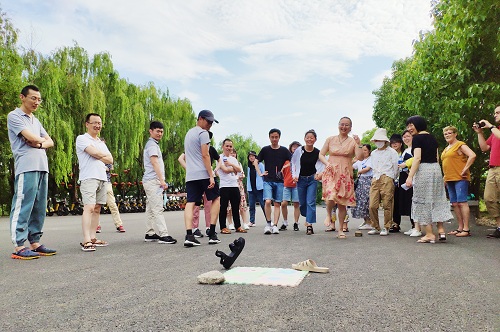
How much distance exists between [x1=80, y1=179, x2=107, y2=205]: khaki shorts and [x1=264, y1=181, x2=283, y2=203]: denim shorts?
3775 mm

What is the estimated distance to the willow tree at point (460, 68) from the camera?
8.56m

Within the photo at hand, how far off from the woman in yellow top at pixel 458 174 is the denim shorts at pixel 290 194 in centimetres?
303

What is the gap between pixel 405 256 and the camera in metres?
5.28

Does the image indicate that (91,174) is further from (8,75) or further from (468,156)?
(8,75)

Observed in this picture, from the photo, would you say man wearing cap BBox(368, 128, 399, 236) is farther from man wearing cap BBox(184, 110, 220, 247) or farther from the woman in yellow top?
man wearing cap BBox(184, 110, 220, 247)

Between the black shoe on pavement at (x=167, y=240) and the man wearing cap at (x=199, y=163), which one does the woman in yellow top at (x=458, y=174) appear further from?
the black shoe on pavement at (x=167, y=240)

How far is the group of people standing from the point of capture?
5.63 meters

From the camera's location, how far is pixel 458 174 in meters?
7.93

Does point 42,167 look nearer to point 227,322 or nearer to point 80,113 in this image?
point 227,322

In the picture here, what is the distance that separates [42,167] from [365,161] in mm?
6619

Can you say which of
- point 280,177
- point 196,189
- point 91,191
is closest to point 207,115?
point 196,189

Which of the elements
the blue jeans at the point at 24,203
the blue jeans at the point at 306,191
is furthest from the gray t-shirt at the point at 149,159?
the blue jeans at the point at 306,191

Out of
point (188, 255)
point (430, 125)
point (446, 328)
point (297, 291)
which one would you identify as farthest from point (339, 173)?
point (430, 125)

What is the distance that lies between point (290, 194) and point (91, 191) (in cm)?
448
